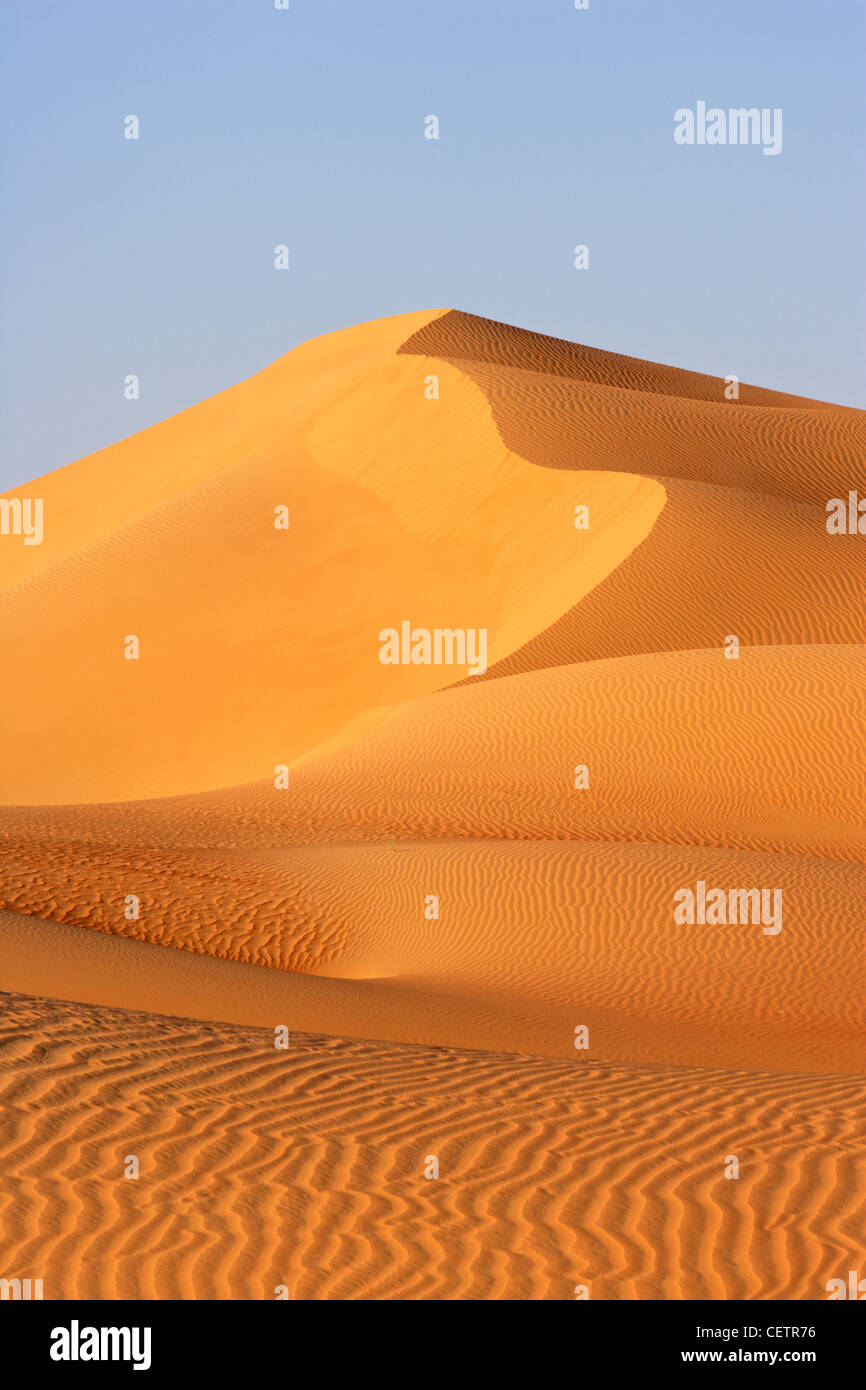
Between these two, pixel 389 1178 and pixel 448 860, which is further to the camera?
pixel 448 860

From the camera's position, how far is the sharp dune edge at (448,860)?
6.40 meters

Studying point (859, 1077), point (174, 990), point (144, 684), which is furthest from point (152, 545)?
point (859, 1077)

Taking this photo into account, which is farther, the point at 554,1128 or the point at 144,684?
the point at 144,684

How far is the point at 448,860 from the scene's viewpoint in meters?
16.8

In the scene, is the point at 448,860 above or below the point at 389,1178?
above

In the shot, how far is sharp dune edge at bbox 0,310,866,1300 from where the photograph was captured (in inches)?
252

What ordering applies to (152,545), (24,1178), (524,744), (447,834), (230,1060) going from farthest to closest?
(152,545) → (524,744) → (447,834) → (230,1060) → (24,1178)

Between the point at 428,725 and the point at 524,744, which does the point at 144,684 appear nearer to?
the point at 428,725

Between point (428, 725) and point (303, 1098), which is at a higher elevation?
point (428, 725)

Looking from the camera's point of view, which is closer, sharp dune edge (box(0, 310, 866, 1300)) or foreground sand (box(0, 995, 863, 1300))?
foreground sand (box(0, 995, 863, 1300))

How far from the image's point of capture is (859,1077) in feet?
33.0

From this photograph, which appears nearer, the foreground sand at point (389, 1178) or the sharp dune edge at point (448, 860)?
the foreground sand at point (389, 1178)
